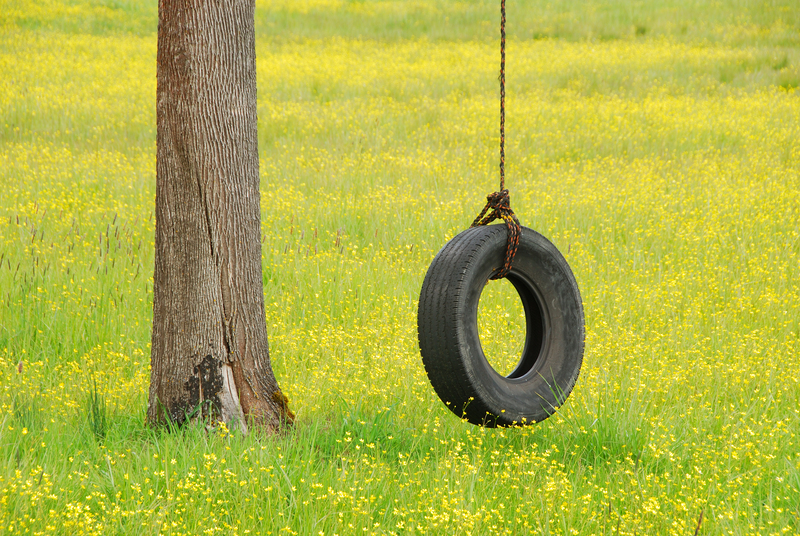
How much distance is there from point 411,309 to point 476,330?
2130mm

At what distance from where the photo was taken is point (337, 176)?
355 inches

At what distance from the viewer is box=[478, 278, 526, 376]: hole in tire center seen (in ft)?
15.4

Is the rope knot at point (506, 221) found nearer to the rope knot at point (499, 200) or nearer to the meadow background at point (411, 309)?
the rope knot at point (499, 200)

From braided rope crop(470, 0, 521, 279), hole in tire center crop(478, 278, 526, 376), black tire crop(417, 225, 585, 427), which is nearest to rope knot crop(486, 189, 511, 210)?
braided rope crop(470, 0, 521, 279)

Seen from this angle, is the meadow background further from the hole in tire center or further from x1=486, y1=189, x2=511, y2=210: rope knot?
x1=486, y1=189, x2=511, y2=210: rope knot

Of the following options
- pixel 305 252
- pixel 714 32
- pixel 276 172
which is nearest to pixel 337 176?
pixel 276 172

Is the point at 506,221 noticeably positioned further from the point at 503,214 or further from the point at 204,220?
the point at 204,220

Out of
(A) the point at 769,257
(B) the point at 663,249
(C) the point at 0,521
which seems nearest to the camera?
(C) the point at 0,521

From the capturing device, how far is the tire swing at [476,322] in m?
3.19

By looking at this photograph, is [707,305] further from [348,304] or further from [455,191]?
[455,191]

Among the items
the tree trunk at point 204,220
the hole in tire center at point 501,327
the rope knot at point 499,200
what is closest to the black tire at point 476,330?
the rope knot at point 499,200

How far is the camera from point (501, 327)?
16.9ft

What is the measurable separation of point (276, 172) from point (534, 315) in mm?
6301

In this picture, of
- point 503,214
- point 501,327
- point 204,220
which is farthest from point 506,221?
point 501,327
